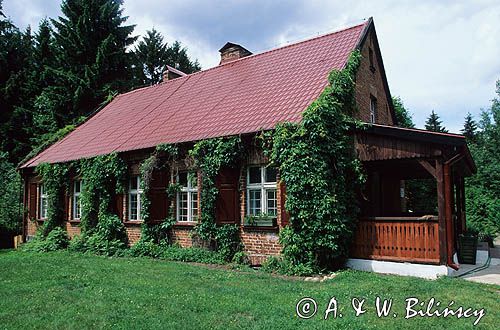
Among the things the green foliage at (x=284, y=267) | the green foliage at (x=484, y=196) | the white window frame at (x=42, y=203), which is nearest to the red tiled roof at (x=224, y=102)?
the white window frame at (x=42, y=203)

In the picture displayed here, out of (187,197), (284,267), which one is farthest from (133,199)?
(284,267)

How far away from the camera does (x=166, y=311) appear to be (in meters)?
6.65

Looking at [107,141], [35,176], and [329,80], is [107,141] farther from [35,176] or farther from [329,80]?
[329,80]

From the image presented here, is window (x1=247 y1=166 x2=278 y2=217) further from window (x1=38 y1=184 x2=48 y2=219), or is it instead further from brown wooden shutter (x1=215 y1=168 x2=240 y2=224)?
window (x1=38 y1=184 x2=48 y2=219)

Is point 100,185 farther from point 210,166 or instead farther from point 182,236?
point 210,166

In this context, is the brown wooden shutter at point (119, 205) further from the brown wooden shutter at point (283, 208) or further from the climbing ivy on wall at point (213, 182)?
the brown wooden shutter at point (283, 208)

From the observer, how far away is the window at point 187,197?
43.4 feet

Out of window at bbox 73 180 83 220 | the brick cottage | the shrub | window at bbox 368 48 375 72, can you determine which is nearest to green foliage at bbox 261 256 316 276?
the brick cottage

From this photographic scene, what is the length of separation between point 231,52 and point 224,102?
18.0 ft

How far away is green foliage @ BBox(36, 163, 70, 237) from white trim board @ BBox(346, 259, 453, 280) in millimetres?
12596

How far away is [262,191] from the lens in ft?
38.1

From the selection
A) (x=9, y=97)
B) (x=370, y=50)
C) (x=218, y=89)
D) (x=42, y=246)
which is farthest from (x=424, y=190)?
(x=9, y=97)

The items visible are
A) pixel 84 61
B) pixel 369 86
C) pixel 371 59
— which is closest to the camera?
pixel 369 86

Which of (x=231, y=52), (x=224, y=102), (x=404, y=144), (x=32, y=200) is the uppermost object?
(x=231, y=52)
